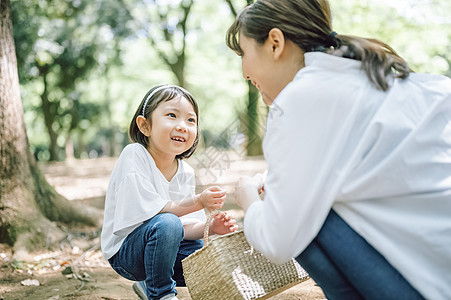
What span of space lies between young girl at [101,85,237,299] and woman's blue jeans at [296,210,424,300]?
0.68 meters

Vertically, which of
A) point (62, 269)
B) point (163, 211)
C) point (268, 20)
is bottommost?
point (62, 269)

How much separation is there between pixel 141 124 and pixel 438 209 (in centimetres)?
160

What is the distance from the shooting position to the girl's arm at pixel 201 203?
2066 millimetres

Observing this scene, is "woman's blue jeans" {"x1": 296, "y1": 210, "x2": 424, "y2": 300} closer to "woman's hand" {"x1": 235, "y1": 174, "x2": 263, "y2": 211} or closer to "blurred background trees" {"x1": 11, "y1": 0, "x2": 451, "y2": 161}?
"woman's hand" {"x1": 235, "y1": 174, "x2": 263, "y2": 211}

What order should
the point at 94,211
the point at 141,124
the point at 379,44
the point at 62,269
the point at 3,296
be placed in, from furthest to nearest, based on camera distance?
1. the point at 94,211
2. the point at 62,269
3. the point at 3,296
4. the point at 141,124
5. the point at 379,44

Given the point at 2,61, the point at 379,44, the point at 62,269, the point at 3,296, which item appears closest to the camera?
the point at 379,44

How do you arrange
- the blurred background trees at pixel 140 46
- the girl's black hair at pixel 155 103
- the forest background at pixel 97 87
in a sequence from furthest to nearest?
the blurred background trees at pixel 140 46, the forest background at pixel 97 87, the girl's black hair at pixel 155 103

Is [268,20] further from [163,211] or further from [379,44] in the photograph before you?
[163,211]

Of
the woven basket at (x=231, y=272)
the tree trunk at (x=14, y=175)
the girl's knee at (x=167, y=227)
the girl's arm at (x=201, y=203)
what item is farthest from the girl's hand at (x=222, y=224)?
the tree trunk at (x=14, y=175)

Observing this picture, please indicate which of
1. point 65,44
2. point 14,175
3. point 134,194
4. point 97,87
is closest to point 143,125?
point 134,194

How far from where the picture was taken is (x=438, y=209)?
1.36 metres

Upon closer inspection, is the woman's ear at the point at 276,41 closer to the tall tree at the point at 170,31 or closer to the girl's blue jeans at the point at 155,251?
the girl's blue jeans at the point at 155,251

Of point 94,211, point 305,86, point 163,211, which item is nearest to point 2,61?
point 94,211

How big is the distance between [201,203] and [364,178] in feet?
3.31
